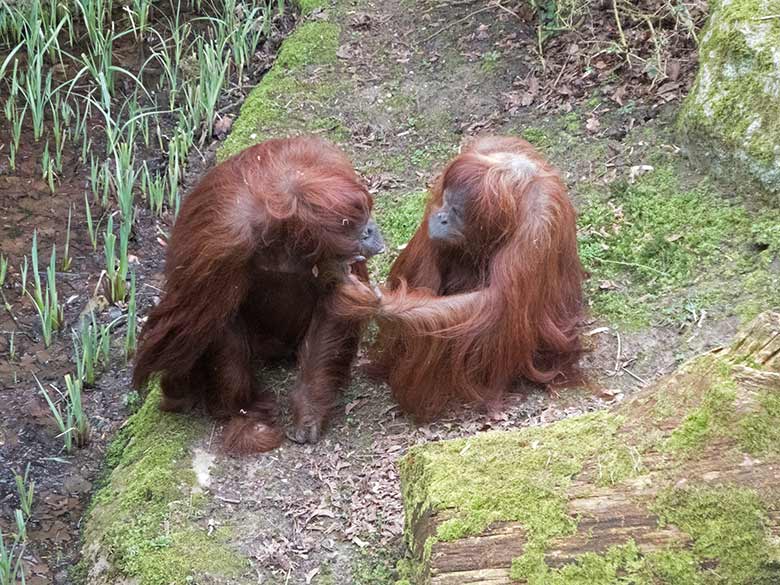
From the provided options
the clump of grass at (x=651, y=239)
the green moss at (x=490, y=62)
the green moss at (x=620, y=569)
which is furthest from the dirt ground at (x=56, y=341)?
the clump of grass at (x=651, y=239)

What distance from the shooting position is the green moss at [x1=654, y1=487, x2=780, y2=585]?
2.28 meters

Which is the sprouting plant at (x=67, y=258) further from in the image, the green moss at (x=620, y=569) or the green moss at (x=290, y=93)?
the green moss at (x=620, y=569)

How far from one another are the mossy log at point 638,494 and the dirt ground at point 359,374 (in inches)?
25.2

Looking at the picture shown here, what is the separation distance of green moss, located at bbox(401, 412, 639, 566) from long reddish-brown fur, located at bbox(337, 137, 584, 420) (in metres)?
0.77

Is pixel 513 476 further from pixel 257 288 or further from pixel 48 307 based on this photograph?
pixel 48 307

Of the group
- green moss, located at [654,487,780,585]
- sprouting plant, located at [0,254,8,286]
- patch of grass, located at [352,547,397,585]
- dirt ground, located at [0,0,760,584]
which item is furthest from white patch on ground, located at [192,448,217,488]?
green moss, located at [654,487,780,585]

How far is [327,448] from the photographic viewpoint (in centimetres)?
356

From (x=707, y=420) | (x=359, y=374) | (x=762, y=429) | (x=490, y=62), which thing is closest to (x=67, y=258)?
(x=359, y=374)

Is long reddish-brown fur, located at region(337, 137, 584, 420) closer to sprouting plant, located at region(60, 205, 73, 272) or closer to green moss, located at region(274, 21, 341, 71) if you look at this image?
sprouting plant, located at region(60, 205, 73, 272)

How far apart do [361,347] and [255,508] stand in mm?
964

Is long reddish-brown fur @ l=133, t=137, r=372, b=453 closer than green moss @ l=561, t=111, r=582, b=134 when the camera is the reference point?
Yes

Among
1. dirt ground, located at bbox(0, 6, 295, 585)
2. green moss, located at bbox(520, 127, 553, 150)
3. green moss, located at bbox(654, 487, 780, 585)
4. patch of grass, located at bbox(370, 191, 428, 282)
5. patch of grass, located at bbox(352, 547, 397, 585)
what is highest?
green moss, located at bbox(654, 487, 780, 585)

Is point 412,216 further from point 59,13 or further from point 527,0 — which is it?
point 59,13

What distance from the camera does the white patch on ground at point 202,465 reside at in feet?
11.2
